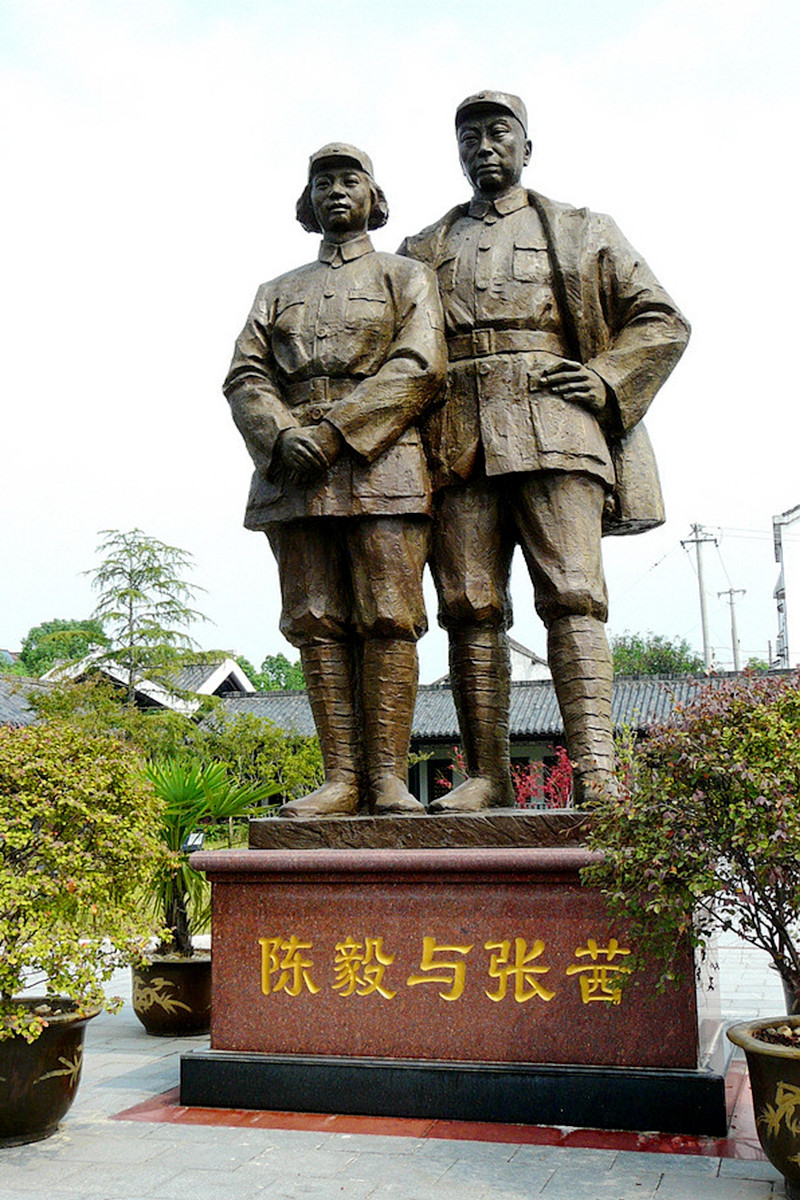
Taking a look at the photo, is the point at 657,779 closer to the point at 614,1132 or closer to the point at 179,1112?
the point at 614,1132

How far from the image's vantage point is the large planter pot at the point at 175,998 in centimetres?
560

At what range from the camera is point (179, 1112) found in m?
3.80

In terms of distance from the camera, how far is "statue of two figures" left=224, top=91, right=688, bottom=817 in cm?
415

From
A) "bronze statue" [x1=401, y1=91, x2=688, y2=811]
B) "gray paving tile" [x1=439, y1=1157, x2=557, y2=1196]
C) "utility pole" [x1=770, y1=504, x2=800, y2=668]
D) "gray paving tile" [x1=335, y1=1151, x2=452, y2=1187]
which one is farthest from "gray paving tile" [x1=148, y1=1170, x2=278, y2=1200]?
"utility pole" [x1=770, y1=504, x2=800, y2=668]

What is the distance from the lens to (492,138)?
4.43 m

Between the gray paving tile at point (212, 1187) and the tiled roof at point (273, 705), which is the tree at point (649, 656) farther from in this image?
the gray paving tile at point (212, 1187)

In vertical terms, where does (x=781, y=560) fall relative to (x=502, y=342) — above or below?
above

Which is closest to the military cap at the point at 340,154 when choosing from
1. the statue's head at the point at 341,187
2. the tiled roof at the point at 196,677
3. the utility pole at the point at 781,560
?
the statue's head at the point at 341,187

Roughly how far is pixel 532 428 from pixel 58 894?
2248 mm

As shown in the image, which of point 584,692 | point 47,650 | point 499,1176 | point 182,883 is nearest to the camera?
point 499,1176

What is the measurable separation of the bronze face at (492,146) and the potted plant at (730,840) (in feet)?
7.55

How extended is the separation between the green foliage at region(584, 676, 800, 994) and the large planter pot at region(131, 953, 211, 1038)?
310cm

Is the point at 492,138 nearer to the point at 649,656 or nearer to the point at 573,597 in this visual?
the point at 573,597

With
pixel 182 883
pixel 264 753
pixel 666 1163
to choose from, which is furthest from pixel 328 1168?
pixel 264 753
